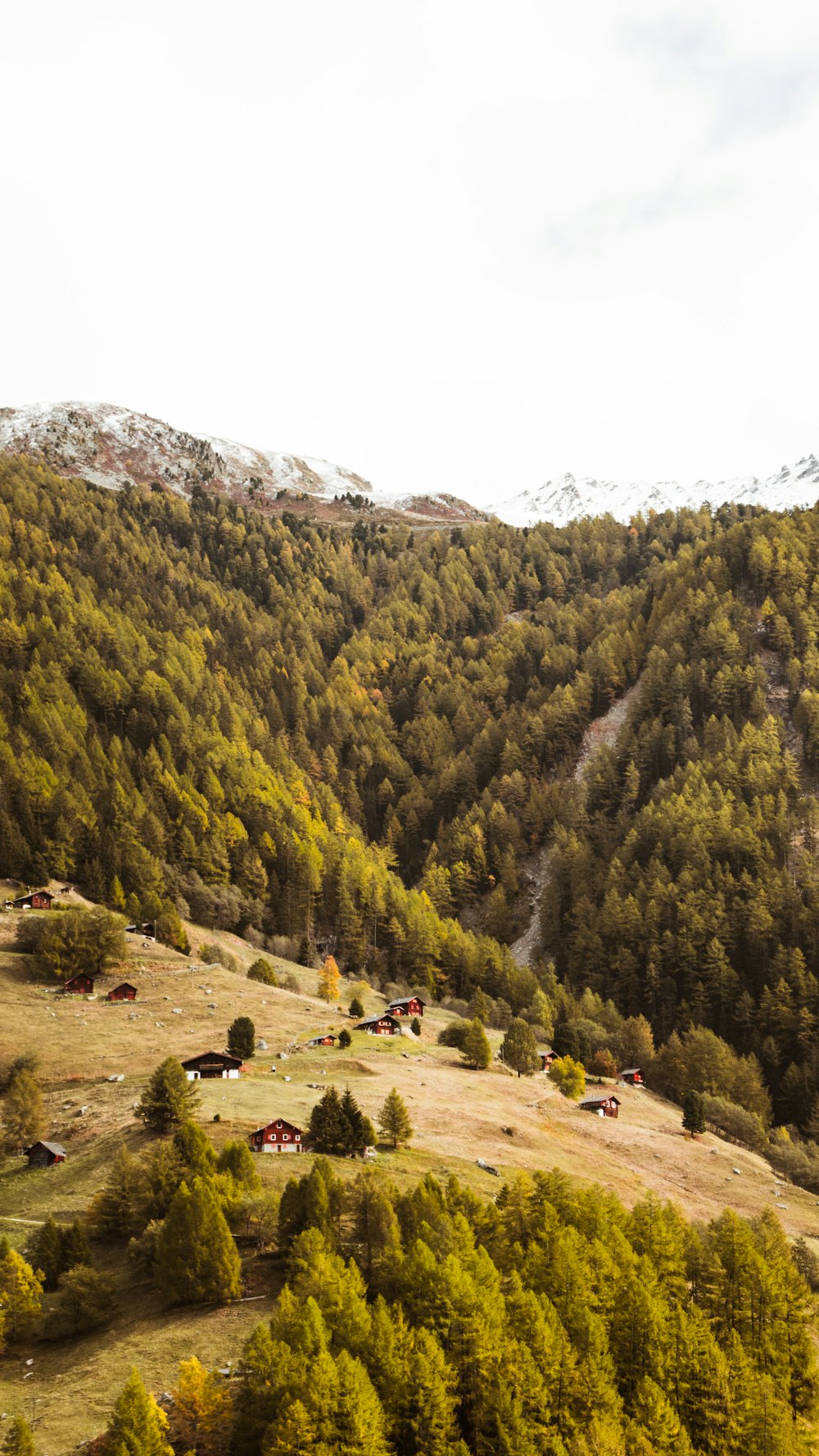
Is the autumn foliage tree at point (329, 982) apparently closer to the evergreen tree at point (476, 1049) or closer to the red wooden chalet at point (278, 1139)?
the evergreen tree at point (476, 1049)

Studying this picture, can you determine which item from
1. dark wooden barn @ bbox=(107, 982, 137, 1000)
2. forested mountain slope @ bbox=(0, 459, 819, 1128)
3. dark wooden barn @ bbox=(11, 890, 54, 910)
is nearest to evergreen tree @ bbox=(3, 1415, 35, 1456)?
dark wooden barn @ bbox=(107, 982, 137, 1000)

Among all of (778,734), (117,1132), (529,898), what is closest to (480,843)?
(529,898)

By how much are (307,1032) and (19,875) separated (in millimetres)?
49714

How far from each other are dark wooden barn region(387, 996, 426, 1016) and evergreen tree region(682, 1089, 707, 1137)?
3433 cm

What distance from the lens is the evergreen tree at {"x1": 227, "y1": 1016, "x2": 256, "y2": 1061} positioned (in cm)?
7519

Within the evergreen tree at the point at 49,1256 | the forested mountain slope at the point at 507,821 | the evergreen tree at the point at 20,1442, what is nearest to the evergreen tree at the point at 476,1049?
the forested mountain slope at the point at 507,821

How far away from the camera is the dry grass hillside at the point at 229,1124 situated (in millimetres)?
39594

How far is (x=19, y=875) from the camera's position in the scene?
11619 centimetres

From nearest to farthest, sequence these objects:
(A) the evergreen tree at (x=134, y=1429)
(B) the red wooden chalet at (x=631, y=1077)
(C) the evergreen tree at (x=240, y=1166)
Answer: (A) the evergreen tree at (x=134, y=1429), (C) the evergreen tree at (x=240, y=1166), (B) the red wooden chalet at (x=631, y=1077)

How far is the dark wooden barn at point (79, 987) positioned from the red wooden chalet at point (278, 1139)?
3823 cm

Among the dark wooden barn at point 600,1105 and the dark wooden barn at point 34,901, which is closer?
the dark wooden barn at point 600,1105

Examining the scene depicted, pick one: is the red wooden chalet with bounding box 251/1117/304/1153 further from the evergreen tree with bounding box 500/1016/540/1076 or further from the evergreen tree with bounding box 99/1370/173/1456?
the evergreen tree with bounding box 500/1016/540/1076

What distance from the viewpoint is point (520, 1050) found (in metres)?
94.7

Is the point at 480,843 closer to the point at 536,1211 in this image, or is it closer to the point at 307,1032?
the point at 307,1032
